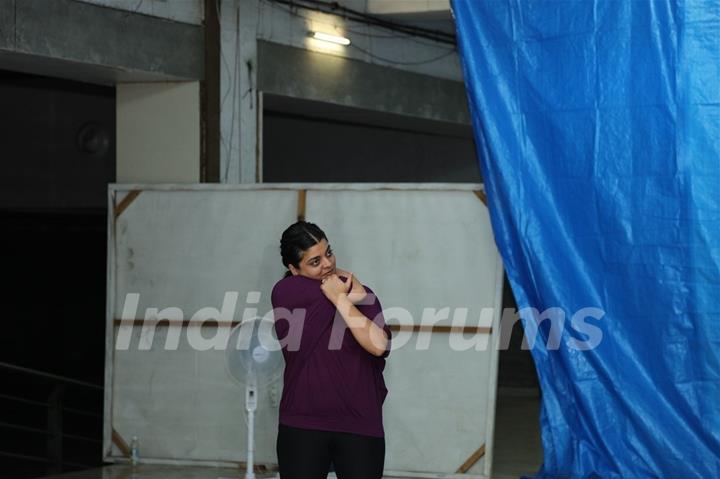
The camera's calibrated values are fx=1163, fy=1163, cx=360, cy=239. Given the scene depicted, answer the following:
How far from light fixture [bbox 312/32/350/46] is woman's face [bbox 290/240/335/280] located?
4820 mm

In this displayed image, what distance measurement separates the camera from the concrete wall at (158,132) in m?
7.59

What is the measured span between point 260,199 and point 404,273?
38.9 inches

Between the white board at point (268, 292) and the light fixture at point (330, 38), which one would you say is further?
the light fixture at point (330, 38)

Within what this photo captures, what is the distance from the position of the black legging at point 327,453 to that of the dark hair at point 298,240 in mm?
564

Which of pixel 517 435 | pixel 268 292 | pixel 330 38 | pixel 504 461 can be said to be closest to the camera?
pixel 268 292

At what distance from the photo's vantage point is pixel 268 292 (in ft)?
22.4

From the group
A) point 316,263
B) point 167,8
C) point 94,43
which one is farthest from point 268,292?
point 316,263

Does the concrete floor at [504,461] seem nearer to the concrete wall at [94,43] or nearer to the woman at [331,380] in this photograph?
the concrete wall at [94,43]

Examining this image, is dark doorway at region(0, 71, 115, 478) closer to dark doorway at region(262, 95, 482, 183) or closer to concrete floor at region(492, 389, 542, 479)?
dark doorway at region(262, 95, 482, 183)

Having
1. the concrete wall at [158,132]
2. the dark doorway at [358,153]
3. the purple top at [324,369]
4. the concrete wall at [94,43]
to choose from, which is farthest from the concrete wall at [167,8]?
the dark doorway at [358,153]

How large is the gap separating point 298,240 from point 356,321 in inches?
14.6

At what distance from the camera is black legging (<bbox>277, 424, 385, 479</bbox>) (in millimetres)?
3658

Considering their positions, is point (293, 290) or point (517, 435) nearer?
point (293, 290)

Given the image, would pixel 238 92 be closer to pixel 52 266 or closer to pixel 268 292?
pixel 268 292
